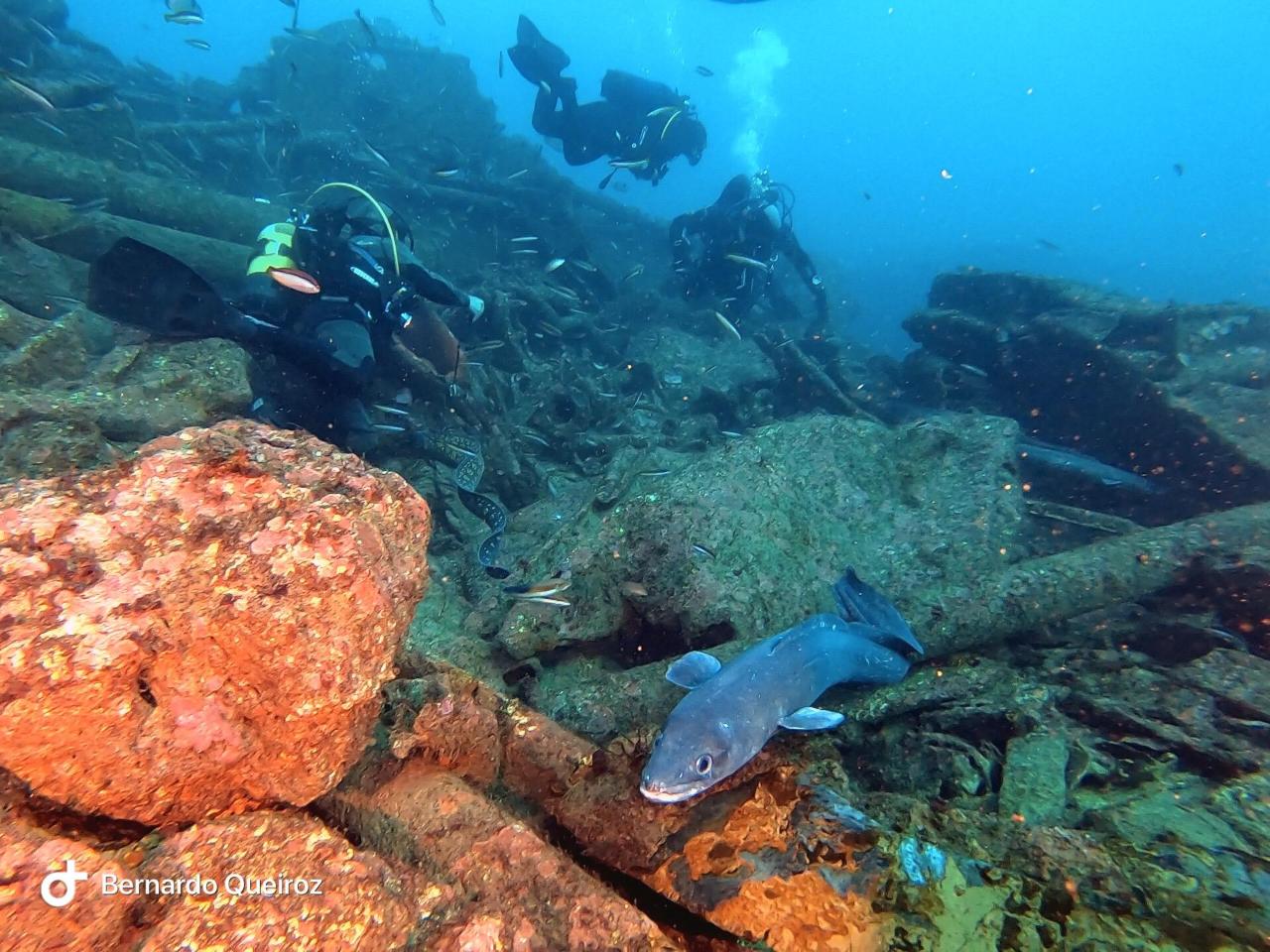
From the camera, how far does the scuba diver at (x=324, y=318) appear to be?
18.4ft

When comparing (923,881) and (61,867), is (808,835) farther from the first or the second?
(61,867)

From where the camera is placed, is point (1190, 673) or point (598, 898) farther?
point (1190, 673)

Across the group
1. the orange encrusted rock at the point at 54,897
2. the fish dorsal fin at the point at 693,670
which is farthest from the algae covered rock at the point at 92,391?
the fish dorsal fin at the point at 693,670

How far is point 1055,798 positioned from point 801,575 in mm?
2265

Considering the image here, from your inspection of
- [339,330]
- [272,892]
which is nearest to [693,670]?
[272,892]

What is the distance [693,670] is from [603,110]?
58.2 ft

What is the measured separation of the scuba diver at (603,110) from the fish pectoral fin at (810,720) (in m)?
16.3

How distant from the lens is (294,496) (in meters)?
1.93

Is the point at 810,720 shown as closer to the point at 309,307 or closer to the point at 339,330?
the point at 339,330

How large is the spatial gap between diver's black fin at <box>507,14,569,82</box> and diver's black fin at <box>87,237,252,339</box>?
559 inches

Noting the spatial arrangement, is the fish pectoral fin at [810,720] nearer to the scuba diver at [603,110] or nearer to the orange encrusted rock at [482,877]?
the orange encrusted rock at [482,877]

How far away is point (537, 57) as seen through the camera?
16.4 metres

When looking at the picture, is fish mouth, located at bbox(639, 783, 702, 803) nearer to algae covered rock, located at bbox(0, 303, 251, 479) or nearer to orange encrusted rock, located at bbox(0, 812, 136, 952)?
orange encrusted rock, located at bbox(0, 812, 136, 952)

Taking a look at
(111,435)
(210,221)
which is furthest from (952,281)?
(210,221)
